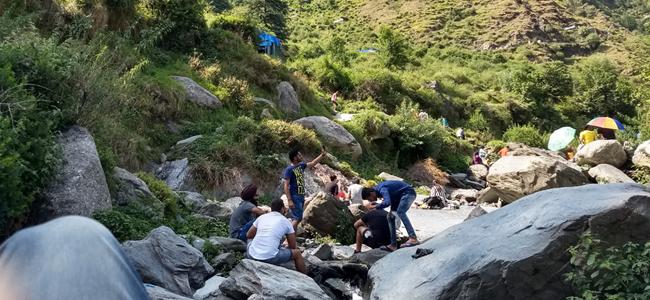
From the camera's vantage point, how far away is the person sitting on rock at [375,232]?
28.4 feet

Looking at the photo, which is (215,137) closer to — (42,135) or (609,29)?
(42,135)

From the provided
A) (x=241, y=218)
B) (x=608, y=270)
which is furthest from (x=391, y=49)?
(x=608, y=270)

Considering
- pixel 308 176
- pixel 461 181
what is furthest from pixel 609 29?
pixel 308 176

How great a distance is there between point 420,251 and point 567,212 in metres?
1.98

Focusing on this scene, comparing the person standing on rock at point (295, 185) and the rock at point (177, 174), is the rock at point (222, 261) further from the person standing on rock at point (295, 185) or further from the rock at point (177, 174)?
the rock at point (177, 174)

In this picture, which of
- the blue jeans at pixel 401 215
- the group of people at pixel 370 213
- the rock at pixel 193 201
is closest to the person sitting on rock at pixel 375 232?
the group of people at pixel 370 213

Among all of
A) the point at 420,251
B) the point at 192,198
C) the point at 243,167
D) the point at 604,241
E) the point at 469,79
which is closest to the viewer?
the point at 604,241

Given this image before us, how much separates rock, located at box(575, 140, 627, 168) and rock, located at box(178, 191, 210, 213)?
47.9ft

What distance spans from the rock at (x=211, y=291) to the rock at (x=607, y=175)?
45.0ft

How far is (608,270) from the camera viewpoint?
16.9 feet

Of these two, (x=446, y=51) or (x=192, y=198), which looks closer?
(x=192, y=198)

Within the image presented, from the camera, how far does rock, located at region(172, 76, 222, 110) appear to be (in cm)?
1502

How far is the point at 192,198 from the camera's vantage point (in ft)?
33.6

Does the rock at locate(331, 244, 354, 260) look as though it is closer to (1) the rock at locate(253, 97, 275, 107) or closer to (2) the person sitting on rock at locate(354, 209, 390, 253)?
(2) the person sitting on rock at locate(354, 209, 390, 253)
